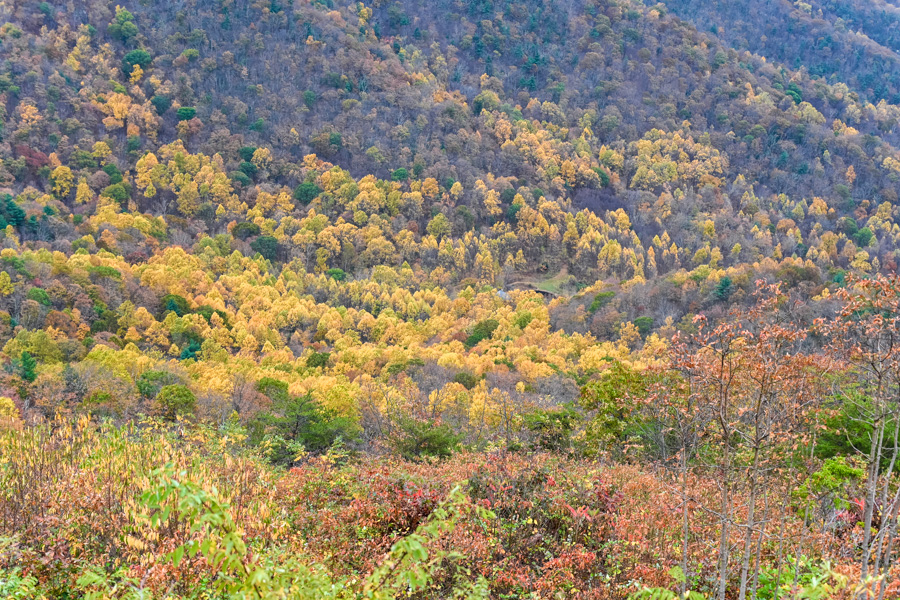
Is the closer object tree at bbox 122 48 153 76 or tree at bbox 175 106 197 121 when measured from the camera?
tree at bbox 175 106 197 121

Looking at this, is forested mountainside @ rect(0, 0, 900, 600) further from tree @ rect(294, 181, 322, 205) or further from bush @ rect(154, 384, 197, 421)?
tree @ rect(294, 181, 322, 205)

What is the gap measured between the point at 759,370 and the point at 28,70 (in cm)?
9940

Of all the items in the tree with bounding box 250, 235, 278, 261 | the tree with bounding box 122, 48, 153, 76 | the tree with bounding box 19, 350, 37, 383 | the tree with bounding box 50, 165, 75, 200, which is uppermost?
the tree with bounding box 19, 350, 37, 383

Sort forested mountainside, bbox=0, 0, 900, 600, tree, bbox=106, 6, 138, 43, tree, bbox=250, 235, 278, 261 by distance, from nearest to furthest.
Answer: forested mountainside, bbox=0, 0, 900, 600 < tree, bbox=250, 235, 278, 261 < tree, bbox=106, 6, 138, 43

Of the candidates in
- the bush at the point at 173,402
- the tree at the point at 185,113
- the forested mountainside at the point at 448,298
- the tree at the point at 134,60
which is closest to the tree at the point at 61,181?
the forested mountainside at the point at 448,298

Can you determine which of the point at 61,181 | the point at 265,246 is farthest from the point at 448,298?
the point at 61,181

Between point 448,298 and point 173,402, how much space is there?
4061 centimetres

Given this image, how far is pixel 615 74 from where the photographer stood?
107625mm

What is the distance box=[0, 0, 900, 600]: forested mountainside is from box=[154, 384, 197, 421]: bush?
0.19 metres

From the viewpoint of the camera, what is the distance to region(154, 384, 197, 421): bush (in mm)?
24922

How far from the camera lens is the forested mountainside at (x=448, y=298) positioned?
671 centimetres

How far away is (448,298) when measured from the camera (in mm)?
64250

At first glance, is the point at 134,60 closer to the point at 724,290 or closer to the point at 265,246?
the point at 265,246

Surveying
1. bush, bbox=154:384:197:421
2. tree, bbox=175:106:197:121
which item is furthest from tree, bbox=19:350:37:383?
tree, bbox=175:106:197:121
